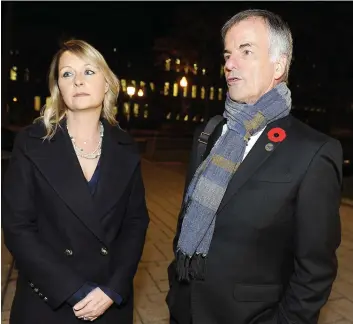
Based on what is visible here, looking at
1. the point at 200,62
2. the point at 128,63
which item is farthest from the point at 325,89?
the point at 128,63

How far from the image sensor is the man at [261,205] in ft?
6.17

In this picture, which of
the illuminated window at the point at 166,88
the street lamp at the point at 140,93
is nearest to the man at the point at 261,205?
the street lamp at the point at 140,93

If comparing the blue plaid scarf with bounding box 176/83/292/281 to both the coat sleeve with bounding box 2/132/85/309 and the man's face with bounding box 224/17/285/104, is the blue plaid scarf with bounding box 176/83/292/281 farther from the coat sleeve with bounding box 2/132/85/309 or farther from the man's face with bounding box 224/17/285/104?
the coat sleeve with bounding box 2/132/85/309

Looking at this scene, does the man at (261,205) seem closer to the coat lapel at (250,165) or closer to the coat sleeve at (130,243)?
the coat lapel at (250,165)

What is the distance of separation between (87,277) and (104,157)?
0.74 metres

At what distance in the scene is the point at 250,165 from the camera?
196 cm

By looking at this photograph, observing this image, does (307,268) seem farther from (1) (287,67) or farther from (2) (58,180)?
(2) (58,180)

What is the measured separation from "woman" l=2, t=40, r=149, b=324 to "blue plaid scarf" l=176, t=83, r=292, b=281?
1.67 feet

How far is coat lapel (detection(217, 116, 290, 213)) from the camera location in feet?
6.41

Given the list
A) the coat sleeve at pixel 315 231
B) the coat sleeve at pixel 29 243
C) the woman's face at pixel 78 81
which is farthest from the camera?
the woman's face at pixel 78 81

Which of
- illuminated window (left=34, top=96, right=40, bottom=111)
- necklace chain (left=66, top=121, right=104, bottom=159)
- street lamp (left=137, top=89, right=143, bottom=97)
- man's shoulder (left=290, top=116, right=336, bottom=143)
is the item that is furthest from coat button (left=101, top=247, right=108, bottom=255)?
illuminated window (left=34, top=96, right=40, bottom=111)

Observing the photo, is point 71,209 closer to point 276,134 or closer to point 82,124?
point 82,124

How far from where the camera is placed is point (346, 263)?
224 inches

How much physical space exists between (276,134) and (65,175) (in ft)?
4.02
